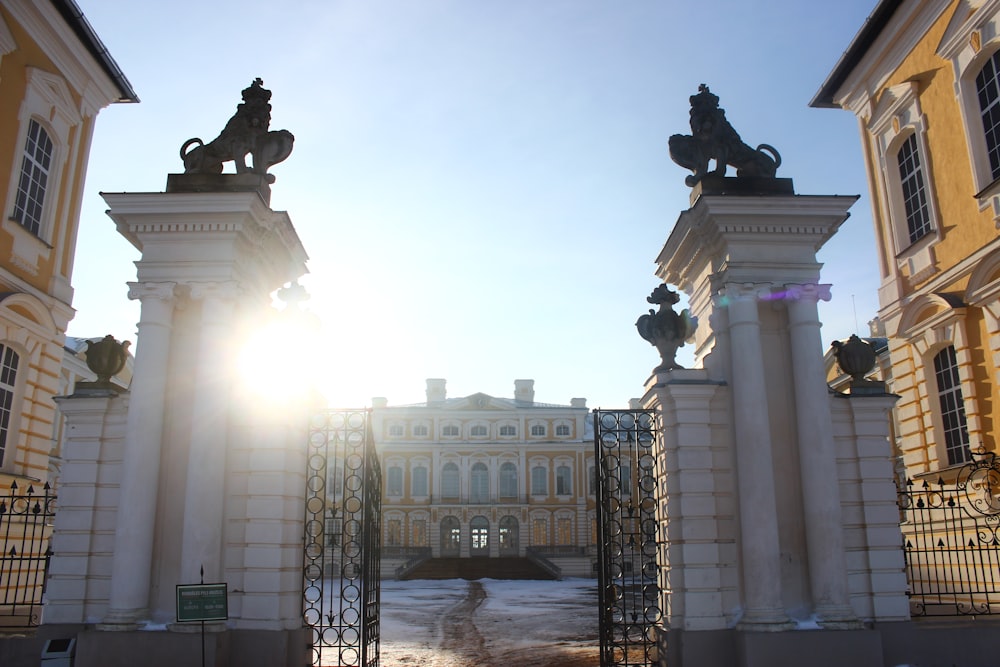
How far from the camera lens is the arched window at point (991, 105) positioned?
13.9 metres

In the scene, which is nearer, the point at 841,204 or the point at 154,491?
the point at 154,491

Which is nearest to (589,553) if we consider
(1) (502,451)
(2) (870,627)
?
(1) (502,451)

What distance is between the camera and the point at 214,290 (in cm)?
930

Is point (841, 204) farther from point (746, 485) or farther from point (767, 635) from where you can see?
point (767, 635)

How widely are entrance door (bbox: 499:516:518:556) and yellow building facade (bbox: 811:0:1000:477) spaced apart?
48965mm

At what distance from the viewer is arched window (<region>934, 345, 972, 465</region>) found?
14992 mm

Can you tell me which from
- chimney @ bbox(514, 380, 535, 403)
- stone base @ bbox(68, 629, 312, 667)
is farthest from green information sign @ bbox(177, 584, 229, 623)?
chimney @ bbox(514, 380, 535, 403)

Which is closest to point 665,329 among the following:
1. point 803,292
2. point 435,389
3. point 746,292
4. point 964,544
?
point 746,292

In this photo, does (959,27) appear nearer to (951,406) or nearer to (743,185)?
(951,406)

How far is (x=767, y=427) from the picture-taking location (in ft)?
30.1

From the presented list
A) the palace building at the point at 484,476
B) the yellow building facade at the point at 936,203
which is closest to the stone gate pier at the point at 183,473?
the yellow building facade at the point at 936,203

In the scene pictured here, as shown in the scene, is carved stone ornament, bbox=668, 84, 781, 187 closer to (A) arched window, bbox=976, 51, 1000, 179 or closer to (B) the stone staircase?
(A) arched window, bbox=976, 51, 1000, 179

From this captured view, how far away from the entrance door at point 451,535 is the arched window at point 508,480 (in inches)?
165

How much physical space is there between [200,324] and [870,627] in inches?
323
